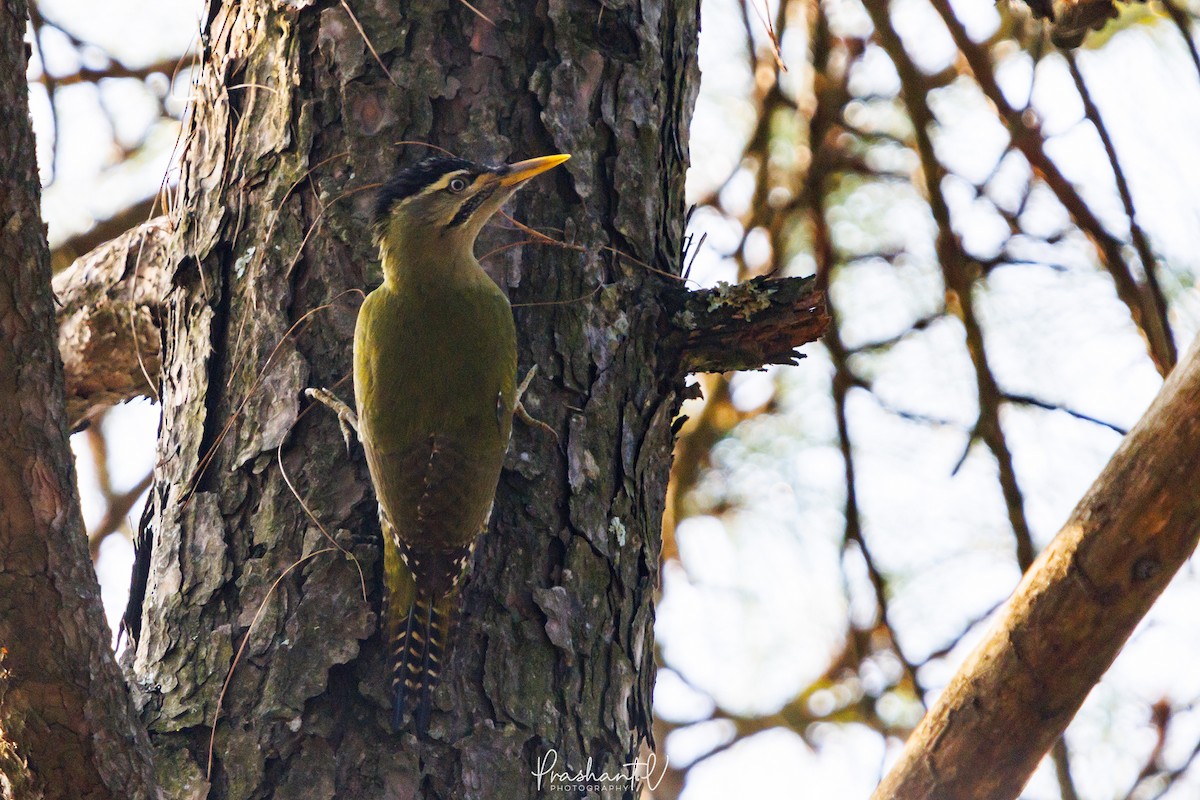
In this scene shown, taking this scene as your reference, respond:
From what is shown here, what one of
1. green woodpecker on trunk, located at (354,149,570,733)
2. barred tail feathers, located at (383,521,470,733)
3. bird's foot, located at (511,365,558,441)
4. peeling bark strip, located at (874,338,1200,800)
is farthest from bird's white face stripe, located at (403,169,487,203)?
peeling bark strip, located at (874,338,1200,800)

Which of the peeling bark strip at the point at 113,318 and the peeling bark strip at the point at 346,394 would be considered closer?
the peeling bark strip at the point at 346,394

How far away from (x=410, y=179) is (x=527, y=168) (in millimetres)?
243

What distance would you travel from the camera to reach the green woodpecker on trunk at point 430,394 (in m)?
2.26

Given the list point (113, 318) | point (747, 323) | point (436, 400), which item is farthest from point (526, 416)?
point (113, 318)

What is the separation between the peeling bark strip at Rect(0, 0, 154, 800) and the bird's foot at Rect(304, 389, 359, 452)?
28.6 inches

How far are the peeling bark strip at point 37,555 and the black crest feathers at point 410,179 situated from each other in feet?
2.91

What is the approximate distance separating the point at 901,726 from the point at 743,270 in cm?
179

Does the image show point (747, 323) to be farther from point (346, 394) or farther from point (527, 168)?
point (346, 394)

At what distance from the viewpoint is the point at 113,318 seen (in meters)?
3.59

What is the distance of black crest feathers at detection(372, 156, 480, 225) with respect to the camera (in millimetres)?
2467

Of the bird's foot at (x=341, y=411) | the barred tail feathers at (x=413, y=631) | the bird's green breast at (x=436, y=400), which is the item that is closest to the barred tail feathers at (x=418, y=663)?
the barred tail feathers at (x=413, y=631)

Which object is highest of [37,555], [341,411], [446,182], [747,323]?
[446,182]

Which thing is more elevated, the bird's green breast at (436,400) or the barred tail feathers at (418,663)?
the bird's green breast at (436,400)

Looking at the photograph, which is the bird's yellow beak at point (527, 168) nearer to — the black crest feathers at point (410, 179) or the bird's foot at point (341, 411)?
the black crest feathers at point (410, 179)
